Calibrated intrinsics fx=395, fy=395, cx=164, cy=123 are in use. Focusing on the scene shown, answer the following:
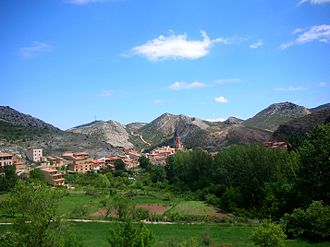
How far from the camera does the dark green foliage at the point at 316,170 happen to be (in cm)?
4412

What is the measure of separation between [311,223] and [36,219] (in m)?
26.9

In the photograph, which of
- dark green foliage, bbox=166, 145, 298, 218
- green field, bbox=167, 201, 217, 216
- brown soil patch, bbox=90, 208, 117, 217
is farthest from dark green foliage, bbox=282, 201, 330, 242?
brown soil patch, bbox=90, 208, 117, 217

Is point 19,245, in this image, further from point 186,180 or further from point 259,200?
point 186,180

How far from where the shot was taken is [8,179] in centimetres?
8469

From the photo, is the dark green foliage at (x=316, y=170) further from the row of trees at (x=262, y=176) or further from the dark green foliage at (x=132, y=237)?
the dark green foliage at (x=132, y=237)

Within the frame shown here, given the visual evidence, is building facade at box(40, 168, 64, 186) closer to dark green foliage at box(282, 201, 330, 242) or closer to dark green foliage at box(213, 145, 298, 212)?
dark green foliage at box(213, 145, 298, 212)

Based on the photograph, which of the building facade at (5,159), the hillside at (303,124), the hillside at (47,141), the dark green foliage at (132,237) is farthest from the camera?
the hillside at (47,141)

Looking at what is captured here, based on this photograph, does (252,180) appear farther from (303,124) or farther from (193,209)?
(303,124)

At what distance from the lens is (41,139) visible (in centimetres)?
14938

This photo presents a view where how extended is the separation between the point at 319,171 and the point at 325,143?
10.8 feet

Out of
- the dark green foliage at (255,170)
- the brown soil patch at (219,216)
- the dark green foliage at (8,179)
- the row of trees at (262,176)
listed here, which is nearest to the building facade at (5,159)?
the dark green foliage at (8,179)

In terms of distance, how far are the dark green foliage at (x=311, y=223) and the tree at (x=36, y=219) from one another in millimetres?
23981

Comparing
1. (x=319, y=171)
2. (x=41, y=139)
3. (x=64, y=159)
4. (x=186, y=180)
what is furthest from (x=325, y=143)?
(x=41, y=139)

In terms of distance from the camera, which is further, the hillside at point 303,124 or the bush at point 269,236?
the hillside at point 303,124
